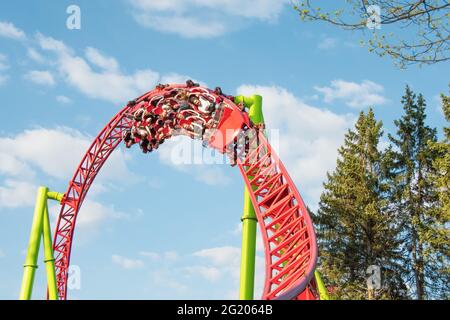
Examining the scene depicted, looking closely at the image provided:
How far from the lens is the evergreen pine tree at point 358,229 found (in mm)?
23297

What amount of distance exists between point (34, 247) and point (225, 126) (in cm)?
765

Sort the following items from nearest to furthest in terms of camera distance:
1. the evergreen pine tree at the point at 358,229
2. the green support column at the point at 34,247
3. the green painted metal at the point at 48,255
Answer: the green support column at the point at 34,247, the green painted metal at the point at 48,255, the evergreen pine tree at the point at 358,229

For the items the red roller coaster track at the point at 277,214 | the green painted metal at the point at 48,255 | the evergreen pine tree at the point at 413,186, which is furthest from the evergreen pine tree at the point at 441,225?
the green painted metal at the point at 48,255

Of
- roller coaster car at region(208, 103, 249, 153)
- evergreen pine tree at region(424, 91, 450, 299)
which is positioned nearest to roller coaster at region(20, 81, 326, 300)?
roller coaster car at region(208, 103, 249, 153)

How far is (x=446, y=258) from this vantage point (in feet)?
70.1

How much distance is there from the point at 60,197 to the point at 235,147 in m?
Answer: 8.20

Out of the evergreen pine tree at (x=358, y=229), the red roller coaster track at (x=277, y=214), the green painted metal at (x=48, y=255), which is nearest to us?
the red roller coaster track at (x=277, y=214)

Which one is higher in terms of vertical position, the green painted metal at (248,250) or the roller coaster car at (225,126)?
the roller coaster car at (225,126)

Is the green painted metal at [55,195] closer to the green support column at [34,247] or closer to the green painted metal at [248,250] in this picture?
the green support column at [34,247]

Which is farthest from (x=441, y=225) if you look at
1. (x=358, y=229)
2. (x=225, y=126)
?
(x=225, y=126)
